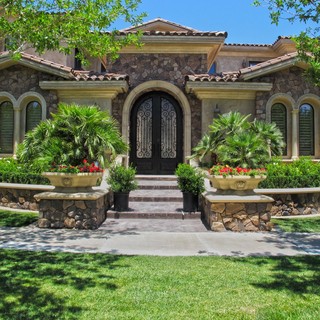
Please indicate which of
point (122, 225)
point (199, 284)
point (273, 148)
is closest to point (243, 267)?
point (199, 284)

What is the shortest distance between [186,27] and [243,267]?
14.4 m

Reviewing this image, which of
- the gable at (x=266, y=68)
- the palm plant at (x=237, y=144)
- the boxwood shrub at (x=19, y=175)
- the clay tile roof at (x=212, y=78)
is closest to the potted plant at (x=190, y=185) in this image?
the palm plant at (x=237, y=144)

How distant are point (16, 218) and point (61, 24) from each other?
5143mm

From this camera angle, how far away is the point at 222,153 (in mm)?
9172

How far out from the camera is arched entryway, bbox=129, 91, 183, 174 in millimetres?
14461

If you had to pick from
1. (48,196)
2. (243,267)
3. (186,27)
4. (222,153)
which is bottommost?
(243,267)

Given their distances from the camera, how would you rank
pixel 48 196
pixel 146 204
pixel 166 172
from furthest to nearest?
pixel 166 172 → pixel 146 204 → pixel 48 196

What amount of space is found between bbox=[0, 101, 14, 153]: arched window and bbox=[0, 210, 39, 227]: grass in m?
4.92

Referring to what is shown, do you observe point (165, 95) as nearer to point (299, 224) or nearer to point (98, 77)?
point (98, 77)

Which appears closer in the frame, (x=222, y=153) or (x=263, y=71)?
(x=222, y=153)

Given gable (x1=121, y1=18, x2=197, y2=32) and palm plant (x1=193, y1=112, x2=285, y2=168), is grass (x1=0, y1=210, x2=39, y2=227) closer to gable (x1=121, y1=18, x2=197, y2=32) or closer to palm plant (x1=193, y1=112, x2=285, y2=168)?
palm plant (x1=193, y1=112, x2=285, y2=168)

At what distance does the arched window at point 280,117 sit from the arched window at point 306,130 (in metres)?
0.64

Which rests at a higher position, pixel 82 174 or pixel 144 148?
pixel 144 148

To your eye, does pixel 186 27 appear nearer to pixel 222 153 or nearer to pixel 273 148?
pixel 273 148
